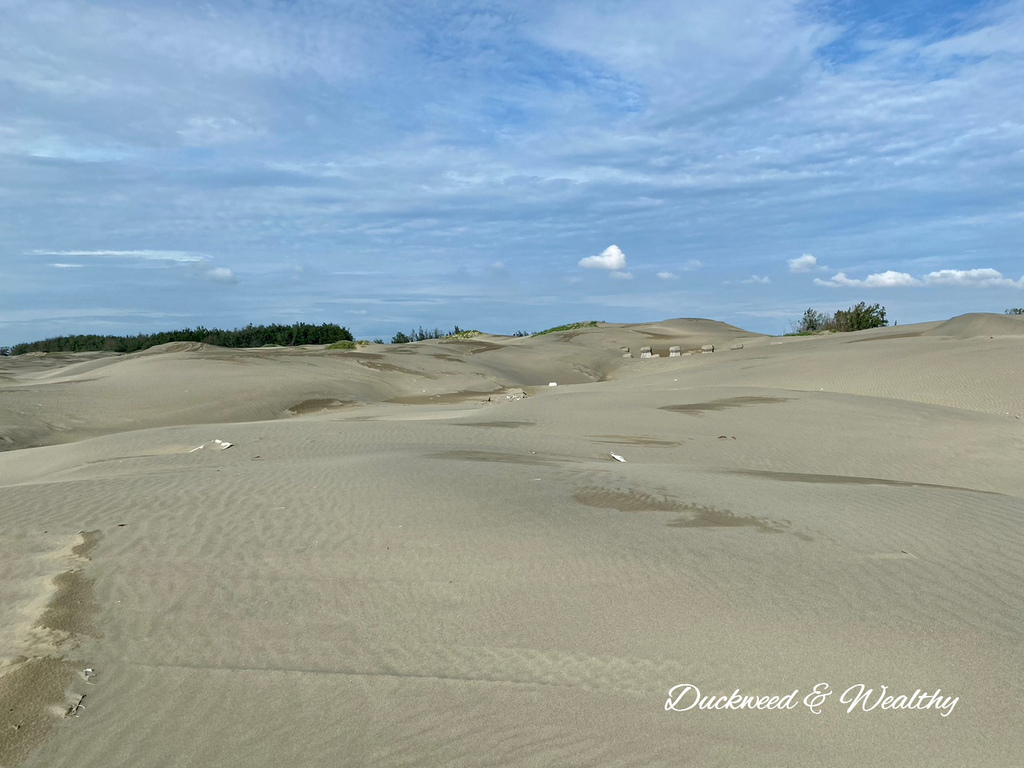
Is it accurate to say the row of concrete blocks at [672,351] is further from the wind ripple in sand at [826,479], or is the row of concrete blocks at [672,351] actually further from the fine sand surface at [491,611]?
the fine sand surface at [491,611]

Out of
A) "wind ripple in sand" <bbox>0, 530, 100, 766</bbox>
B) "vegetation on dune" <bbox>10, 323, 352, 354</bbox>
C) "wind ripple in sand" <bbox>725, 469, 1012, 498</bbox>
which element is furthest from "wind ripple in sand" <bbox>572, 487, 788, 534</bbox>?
"vegetation on dune" <bbox>10, 323, 352, 354</bbox>

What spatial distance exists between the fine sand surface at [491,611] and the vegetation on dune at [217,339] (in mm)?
43655

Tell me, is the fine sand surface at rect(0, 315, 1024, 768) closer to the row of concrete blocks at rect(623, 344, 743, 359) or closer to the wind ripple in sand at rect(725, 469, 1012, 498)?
the wind ripple in sand at rect(725, 469, 1012, 498)

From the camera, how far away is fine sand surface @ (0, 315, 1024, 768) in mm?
2809

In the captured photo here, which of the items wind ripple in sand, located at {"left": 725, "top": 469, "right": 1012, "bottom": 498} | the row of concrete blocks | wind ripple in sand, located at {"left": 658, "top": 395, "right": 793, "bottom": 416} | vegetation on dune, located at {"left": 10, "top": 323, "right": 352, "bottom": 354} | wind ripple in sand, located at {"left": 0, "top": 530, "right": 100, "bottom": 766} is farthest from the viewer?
vegetation on dune, located at {"left": 10, "top": 323, "right": 352, "bottom": 354}

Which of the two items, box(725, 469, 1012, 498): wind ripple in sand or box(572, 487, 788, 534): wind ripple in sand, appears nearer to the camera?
box(572, 487, 788, 534): wind ripple in sand

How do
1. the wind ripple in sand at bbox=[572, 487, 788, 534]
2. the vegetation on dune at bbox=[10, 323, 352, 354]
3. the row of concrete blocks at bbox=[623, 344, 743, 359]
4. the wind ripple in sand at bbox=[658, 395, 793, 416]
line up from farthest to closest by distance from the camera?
the vegetation on dune at bbox=[10, 323, 352, 354] → the row of concrete blocks at bbox=[623, 344, 743, 359] → the wind ripple in sand at bbox=[658, 395, 793, 416] → the wind ripple in sand at bbox=[572, 487, 788, 534]

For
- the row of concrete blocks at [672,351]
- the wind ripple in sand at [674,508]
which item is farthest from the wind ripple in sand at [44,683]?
the row of concrete blocks at [672,351]

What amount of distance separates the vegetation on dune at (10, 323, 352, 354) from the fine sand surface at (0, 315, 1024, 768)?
143 feet

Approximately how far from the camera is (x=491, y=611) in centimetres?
389

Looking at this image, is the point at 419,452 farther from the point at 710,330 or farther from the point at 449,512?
the point at 710,330

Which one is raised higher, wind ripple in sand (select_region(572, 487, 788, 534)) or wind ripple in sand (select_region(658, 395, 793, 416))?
wind ripple in sand (select_region(658, 395, 793, 416))

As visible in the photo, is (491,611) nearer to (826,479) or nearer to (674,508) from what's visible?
(674,508)

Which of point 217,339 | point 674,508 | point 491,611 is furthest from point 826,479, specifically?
point 217,339
